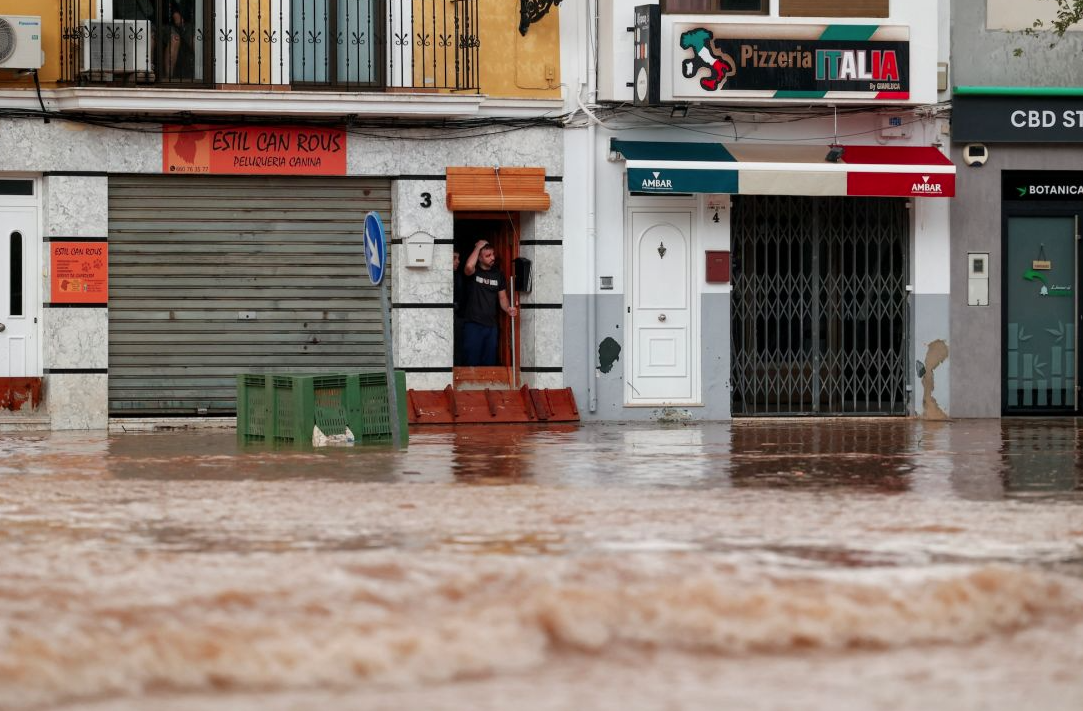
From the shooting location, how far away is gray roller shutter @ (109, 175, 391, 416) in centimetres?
1959

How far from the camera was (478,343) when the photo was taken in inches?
802

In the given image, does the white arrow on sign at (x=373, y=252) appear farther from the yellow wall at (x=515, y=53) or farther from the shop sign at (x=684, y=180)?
the yellow wall at (x=515, y=53)

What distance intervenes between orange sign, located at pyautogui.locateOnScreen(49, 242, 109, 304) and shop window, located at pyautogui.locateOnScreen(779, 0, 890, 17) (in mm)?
8305

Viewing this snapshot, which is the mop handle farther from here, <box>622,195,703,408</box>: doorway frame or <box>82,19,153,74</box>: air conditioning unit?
<box>82,19,153,74</box>: air conditioning unit

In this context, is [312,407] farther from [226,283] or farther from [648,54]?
[648,54]

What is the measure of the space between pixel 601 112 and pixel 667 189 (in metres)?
1.37

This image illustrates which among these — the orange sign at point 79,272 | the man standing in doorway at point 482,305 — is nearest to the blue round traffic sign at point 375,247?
the man standing in doorway at point 482,305

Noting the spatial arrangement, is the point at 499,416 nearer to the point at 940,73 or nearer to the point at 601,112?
the point at 601,112

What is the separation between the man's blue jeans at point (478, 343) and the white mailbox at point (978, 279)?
5743 millimetres

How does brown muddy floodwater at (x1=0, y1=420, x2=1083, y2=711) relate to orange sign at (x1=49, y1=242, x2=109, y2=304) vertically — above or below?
below

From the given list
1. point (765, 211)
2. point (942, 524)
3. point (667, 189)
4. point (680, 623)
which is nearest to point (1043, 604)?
point (680, 623)

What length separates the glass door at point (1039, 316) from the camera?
20.9 m

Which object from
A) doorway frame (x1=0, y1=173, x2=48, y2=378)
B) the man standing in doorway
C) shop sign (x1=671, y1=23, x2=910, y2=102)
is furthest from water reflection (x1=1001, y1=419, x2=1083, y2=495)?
doorway frame (x1=0, y1=173, x2=48, y2=378)

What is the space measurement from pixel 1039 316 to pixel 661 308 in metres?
4.69
